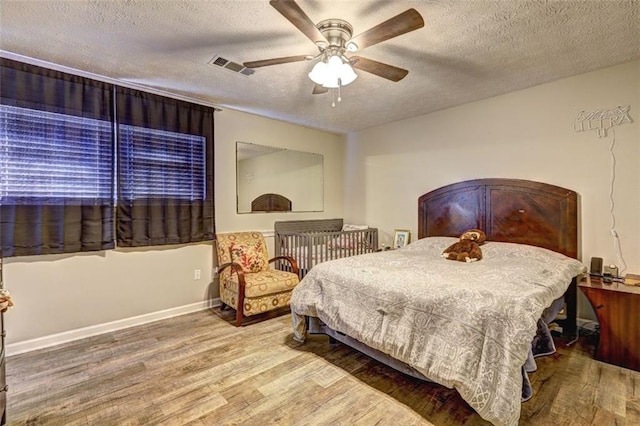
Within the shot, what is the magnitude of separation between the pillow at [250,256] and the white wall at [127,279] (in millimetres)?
355

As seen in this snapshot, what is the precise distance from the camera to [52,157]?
8.77 ft

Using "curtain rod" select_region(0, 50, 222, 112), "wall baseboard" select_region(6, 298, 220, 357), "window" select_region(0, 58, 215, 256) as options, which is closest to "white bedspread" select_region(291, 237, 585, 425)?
"wall baseboard" select_region(6, 298, 220, 357)

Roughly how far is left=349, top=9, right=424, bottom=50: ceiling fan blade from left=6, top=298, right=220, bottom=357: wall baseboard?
333cm

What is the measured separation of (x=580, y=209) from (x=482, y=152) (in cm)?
113

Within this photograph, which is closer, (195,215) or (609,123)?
(609,123)

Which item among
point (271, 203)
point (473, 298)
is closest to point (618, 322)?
point (473, 298)

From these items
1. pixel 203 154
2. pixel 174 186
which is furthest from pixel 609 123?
pixel 174 186

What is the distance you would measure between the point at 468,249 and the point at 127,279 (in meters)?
3.52

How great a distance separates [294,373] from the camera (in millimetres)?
2270

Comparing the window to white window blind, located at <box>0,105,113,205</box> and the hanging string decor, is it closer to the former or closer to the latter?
white window blind, located at <box>0,105,113,205</box>

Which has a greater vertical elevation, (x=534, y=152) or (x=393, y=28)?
(x=393, y=28)

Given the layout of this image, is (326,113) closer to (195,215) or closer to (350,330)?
(195,215)

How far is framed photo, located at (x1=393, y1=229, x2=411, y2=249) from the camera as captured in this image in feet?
14.0

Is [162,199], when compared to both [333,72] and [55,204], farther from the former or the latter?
[333,72]
